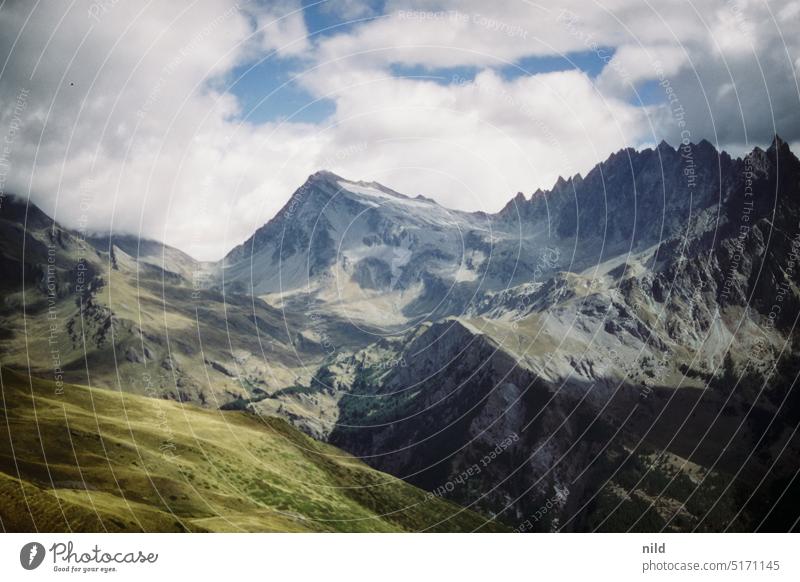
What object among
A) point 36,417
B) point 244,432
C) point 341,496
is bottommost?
point 341,496

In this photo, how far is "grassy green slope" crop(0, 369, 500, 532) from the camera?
88094 millimetres

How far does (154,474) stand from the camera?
12338 cm

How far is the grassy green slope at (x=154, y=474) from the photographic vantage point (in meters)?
88.1
